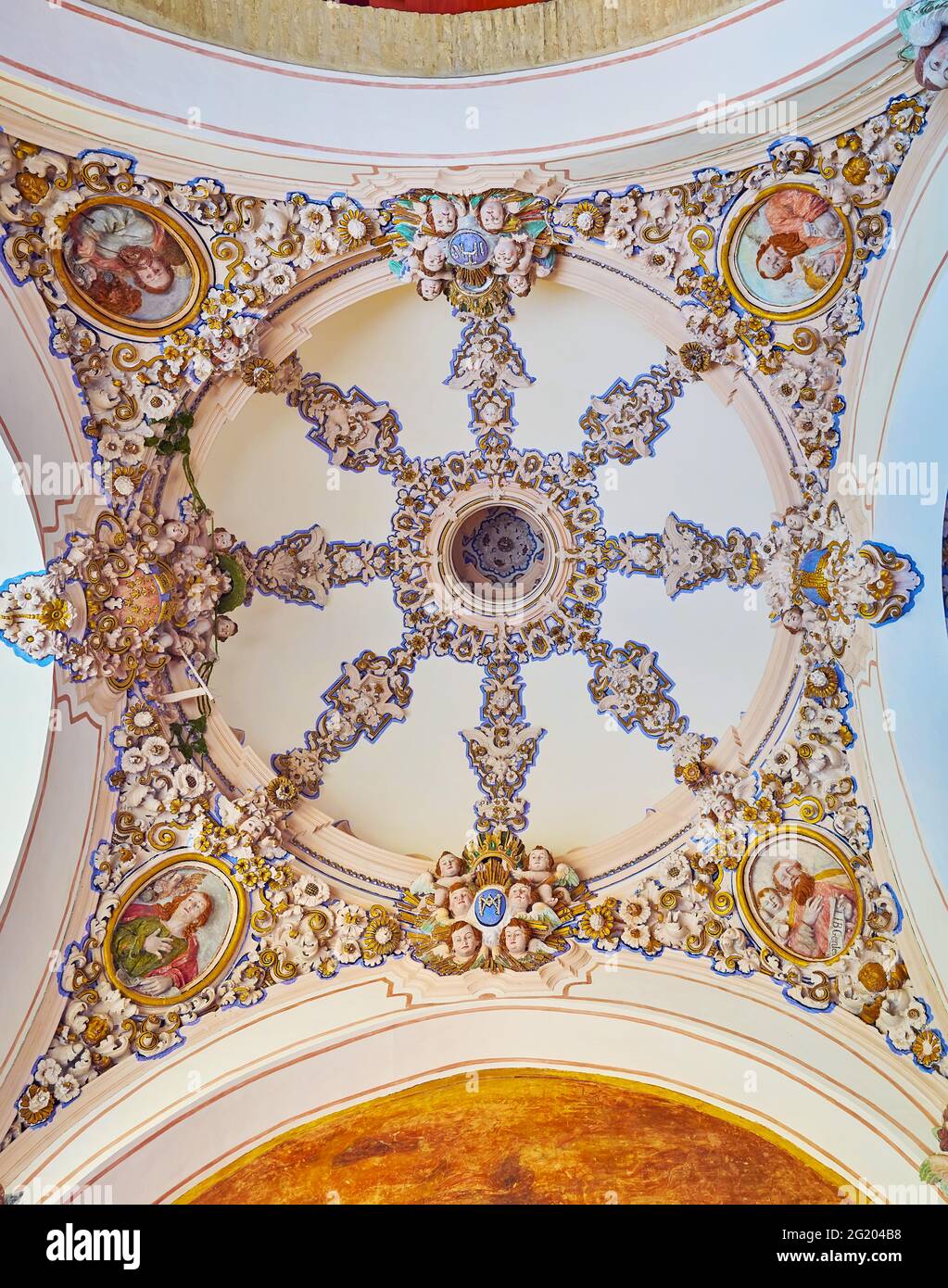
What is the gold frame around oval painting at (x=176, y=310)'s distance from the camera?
771cm

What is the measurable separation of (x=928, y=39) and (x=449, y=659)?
20.8 ft

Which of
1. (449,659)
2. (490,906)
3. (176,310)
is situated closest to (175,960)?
(490,906)

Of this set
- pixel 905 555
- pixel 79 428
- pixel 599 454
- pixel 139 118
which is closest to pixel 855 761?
pixel 905 555

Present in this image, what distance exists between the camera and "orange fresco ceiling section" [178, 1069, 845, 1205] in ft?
23.7

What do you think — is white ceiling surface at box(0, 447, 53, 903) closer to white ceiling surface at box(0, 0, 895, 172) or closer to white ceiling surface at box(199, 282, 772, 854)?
white ceiling surface at box(199, 282, 772, 854)

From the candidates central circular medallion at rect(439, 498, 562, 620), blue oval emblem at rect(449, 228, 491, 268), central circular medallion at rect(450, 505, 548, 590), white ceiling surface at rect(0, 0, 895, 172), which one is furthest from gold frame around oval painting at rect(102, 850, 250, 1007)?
white ceiling surface at rect(0, 0, 895, 172)

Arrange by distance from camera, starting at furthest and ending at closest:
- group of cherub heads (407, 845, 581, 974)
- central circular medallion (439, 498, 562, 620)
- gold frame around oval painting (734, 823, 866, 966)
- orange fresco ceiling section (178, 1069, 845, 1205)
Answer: central circular medallion (439, 498, 562, 620)
group of cherub heads (407, 845, 581, 974)
gold frame around oval painting (734, 823, 866, 966)
orange fresco ceiling section (178, 1069, 845, 1205)

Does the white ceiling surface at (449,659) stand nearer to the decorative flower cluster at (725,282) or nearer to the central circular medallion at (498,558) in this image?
the central circular medallion at (498,558)

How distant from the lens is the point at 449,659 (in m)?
10.2

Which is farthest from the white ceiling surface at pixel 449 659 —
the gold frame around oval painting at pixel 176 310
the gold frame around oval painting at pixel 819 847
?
the gold frame around oval painting at pixel 819 847

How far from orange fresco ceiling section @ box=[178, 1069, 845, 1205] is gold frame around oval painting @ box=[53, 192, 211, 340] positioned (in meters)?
6.46

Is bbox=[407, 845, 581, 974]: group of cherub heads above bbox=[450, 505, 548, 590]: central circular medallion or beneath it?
beneath

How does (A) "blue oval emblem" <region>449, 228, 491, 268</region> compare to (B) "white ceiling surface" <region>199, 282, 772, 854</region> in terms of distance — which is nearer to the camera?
(A) "blue oval emblem" <region>449, 228, 491, 268</region>

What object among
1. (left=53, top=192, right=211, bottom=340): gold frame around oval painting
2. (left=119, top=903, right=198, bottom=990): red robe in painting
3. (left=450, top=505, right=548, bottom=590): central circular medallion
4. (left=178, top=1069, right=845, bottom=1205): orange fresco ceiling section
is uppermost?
(left=53, top=192, right=211, bottom=340): gold frame around oval painting
